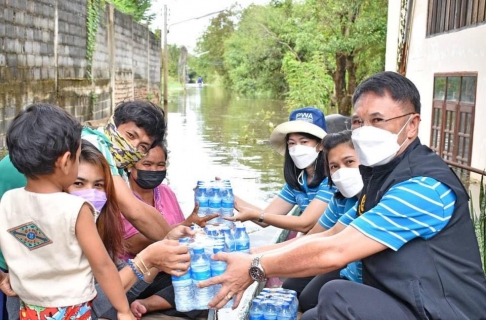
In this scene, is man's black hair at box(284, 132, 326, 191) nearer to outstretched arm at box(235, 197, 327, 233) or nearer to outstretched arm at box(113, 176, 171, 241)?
outstretched arm at box(235, 197, 327, 233)

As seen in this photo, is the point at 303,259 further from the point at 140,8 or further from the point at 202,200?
the point at 140,8

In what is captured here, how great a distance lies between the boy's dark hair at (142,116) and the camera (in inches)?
152

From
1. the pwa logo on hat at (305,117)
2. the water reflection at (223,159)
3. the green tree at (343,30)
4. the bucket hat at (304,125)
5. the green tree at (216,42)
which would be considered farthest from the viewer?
the green tree at (216,42)

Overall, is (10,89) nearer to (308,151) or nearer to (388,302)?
(308,151)

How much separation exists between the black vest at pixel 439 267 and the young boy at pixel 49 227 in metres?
1.24

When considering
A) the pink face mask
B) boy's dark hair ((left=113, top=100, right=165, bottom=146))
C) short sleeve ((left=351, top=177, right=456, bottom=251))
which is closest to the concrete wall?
boy's dark hair ((left=113, top=100, right=165, bottom=146))

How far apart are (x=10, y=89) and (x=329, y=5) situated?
655 inches

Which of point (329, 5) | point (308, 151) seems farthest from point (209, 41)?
point (308, 151)

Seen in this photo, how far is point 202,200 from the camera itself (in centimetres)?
390

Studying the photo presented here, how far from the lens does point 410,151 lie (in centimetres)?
292

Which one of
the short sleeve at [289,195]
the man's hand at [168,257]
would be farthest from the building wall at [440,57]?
the man's hand at [168,257]

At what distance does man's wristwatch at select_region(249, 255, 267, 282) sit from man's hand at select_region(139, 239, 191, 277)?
13.3 inches

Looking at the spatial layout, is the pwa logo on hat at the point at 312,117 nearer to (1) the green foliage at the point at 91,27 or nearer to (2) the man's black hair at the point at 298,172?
(2) the man's black hair at the point at 298,172

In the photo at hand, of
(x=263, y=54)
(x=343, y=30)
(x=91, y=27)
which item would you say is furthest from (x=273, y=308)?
(x=263, y=54)
